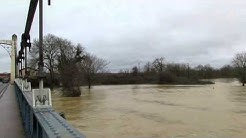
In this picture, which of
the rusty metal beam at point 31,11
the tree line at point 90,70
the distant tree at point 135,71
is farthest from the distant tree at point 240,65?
the rusty metal beam at point 31,11

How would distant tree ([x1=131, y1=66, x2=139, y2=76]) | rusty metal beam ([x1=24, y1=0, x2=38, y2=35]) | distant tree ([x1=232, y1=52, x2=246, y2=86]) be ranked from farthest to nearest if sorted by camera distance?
distant tree ([x1=131, y1=66, x2=139, y2=76]), distant tree ([x1=232, y1=52, x2=246, y2=86]), rusty metal beam ([x1=24, y1=0, x2=38, y2=35])

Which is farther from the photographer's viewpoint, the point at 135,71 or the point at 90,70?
the point at 135,71

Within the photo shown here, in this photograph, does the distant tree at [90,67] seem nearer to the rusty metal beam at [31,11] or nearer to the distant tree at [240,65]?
the distant tree at [240,65]

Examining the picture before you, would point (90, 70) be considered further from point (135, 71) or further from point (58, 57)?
point (135, 71)

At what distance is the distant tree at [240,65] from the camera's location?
101 m

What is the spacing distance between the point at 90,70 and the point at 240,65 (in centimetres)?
3962

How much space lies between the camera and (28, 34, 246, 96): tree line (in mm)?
61812

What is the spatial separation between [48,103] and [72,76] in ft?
175

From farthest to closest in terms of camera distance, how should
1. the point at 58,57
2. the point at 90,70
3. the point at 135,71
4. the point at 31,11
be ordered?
the point at 135,71 → the point at 90,70 → the point at 58,57 → the point at 31,11

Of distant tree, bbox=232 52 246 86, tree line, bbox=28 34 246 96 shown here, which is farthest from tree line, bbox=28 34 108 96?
distant tree, bbox=232 52 246 86

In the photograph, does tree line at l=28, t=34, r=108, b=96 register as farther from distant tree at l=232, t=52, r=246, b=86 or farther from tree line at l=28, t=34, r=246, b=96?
distant tree at l=232, t=52, r=246, b=86

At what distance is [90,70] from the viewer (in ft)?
306

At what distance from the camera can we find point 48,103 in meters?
6.55

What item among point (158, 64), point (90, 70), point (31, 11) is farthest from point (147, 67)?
point (31, 11)
